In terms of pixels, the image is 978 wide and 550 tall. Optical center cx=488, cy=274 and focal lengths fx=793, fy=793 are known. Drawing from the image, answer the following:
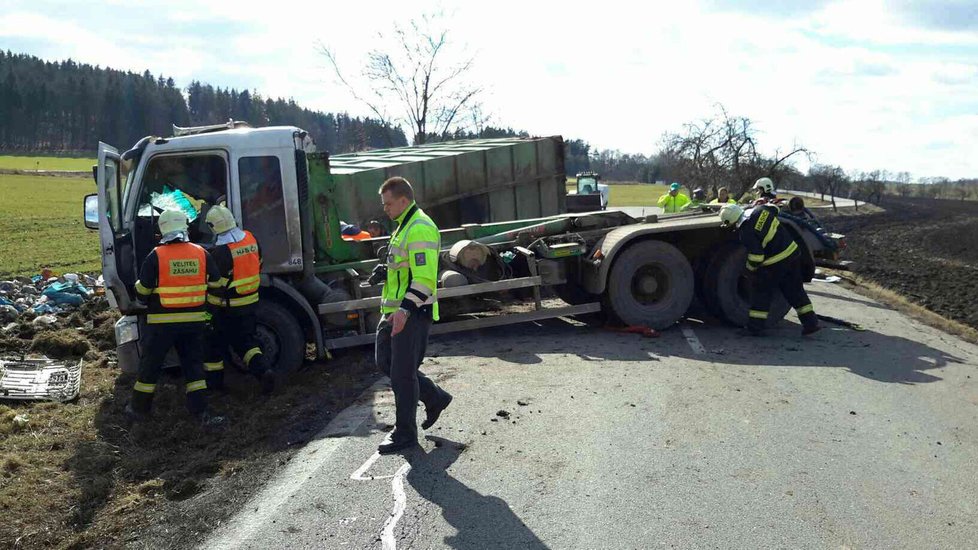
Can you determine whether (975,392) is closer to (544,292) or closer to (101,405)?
(544,292)

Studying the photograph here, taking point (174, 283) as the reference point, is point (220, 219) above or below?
above

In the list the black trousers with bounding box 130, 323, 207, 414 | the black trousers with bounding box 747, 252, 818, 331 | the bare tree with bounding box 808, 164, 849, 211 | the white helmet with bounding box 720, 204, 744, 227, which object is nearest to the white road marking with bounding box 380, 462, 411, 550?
the black trousers with bounding box 130, 323, 207, 414

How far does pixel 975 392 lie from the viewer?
22.7 ft

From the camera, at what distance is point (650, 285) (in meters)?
9.08

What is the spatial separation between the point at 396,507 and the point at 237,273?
321 centimetres

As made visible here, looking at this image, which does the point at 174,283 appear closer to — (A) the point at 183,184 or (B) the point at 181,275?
(B) the point at 181,275

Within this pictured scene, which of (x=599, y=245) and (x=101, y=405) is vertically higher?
(x=599, y=245)

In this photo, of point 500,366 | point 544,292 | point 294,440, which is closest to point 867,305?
point 544,292

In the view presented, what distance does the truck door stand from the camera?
271 inches

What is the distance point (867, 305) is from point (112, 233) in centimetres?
1047

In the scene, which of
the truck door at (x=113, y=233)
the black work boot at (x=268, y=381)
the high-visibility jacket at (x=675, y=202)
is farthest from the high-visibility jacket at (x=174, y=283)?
the high-visibility jacket at (x=675, y=202)

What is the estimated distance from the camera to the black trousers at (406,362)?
16.1ft

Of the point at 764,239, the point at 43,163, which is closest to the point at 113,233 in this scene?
the point at 764,239

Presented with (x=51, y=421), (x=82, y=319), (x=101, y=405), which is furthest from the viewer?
(x=82, y=319)
